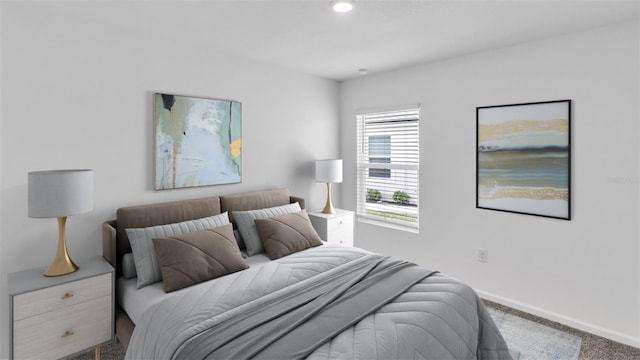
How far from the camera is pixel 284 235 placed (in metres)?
2.89

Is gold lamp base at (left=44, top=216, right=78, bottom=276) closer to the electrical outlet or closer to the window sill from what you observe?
the window sill

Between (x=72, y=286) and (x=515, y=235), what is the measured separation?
11.6 ft

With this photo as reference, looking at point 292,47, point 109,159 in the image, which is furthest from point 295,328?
point 292,47

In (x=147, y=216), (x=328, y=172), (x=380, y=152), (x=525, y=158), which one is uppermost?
(x=380, y=152)

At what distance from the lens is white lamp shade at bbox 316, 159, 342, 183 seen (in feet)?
12.9

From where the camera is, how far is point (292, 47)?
3.09 m

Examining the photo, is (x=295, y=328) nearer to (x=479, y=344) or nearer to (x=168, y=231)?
(x=479, y=344)

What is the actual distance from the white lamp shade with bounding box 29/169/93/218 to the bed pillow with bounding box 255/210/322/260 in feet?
4.42

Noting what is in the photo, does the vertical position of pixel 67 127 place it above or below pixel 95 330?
above

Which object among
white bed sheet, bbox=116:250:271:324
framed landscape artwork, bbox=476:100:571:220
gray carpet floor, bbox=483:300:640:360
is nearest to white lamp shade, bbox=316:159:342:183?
framed landscape artwork, bbox=476:100:571:220

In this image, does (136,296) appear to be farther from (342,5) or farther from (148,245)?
(342,5)

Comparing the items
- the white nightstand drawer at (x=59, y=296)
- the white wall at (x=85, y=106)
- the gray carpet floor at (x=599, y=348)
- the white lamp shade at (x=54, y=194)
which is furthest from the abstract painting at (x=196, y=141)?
the gray carpet floor at (x=599, y=348)

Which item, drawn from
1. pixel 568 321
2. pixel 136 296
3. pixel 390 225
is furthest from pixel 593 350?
pixel 136 296

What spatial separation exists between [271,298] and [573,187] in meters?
2.60
